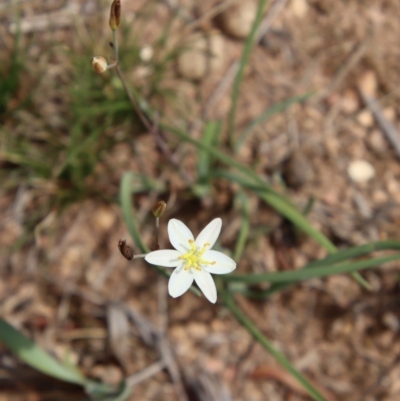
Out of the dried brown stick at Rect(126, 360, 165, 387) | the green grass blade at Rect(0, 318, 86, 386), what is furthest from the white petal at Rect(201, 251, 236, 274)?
the dried brown stick at Rect(126, 360, 165, 387)

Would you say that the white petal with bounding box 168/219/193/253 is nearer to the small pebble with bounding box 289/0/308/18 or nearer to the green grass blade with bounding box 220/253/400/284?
the green grass blade with bounding box 220/253/400/284

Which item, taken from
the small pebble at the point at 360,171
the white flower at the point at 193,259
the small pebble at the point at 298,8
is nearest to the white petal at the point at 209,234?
the white flower at the point at 193,259

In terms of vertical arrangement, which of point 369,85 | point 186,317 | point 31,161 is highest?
point 369,85

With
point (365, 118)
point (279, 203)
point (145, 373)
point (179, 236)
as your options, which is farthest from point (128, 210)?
point (365, 118)

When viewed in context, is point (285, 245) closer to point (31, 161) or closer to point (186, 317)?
point (186, 317)

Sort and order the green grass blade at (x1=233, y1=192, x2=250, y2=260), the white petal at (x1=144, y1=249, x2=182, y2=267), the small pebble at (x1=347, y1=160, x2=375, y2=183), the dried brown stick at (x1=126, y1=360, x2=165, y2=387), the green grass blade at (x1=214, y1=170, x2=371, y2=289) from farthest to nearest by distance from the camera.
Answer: the small pebble at (x1=347, y1=160, x2=375, y2=183) → the dried brown stick at (x1=126, y1=360, x2=165, y2=387) → the green grass blade at (x1=233, y1=192, x2=250, y2=260) → the green grass blade at (x1=214, y1=170, x2=371, y2=289) → the white petal at (x1=144, y1=249, x2=182, y2=267)

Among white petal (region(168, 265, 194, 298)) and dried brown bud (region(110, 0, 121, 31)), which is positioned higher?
dried brown bud (region(110, 0, 121, 31))

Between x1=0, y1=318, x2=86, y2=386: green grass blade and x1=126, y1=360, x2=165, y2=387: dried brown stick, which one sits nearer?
x1=0, y1=318, x2=86, y2=386: green grass blade

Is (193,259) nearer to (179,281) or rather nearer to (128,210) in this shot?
(179,281)

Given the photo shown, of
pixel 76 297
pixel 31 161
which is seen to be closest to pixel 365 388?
pixel 76 297
